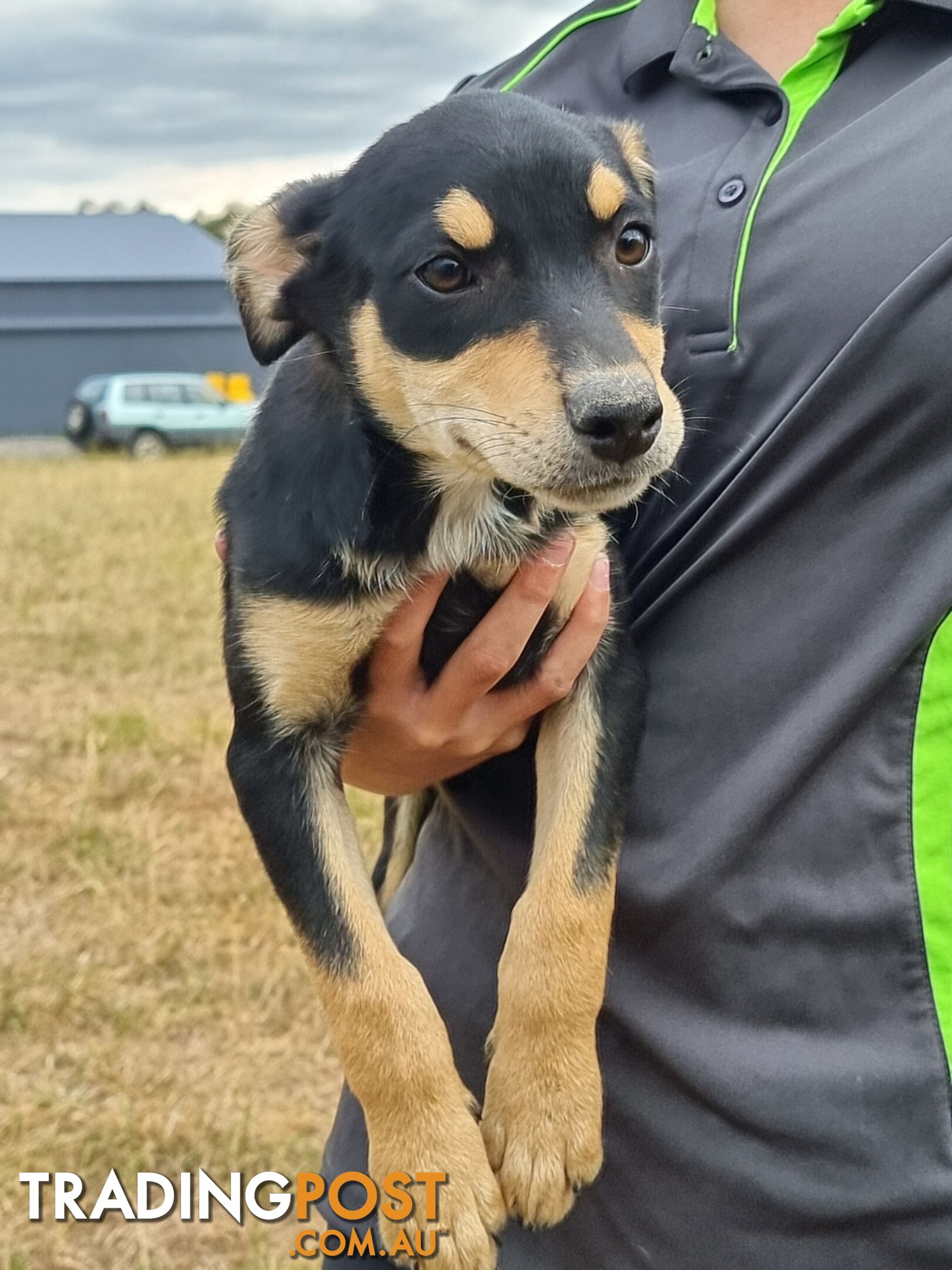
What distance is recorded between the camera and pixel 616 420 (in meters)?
1.59

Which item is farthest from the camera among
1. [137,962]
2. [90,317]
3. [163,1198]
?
[90,317]

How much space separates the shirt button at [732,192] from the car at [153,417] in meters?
22.2

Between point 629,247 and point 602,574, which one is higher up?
point 629,247

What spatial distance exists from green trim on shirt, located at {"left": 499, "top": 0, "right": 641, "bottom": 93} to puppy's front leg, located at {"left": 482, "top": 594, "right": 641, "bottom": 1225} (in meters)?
0.94

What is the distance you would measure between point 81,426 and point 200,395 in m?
2.26

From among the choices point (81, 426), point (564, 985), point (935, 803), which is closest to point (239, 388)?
point (81, 426)

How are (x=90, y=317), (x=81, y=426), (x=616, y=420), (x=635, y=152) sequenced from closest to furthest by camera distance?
(x=616, y=420) → (x=635, y=152) → (x=81, y=426) → (x=90, y=317)

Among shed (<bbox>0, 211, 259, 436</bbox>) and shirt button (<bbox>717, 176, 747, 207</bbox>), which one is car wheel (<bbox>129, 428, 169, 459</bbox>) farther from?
shirt button (<bbox>717, 176, 747, 207</bbox>)

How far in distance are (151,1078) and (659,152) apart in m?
2.58

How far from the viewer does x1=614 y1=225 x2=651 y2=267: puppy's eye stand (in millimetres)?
1831

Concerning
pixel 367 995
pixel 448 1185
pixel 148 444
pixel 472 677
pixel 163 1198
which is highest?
pixel 472 677

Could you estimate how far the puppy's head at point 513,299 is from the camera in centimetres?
166

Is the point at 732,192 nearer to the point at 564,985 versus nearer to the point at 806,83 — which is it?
the point at 806,83

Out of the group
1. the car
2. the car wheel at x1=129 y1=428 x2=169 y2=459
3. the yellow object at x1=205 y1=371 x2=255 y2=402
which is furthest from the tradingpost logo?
the yellow object at x1=205 y1=371 x2=255 y2=402
